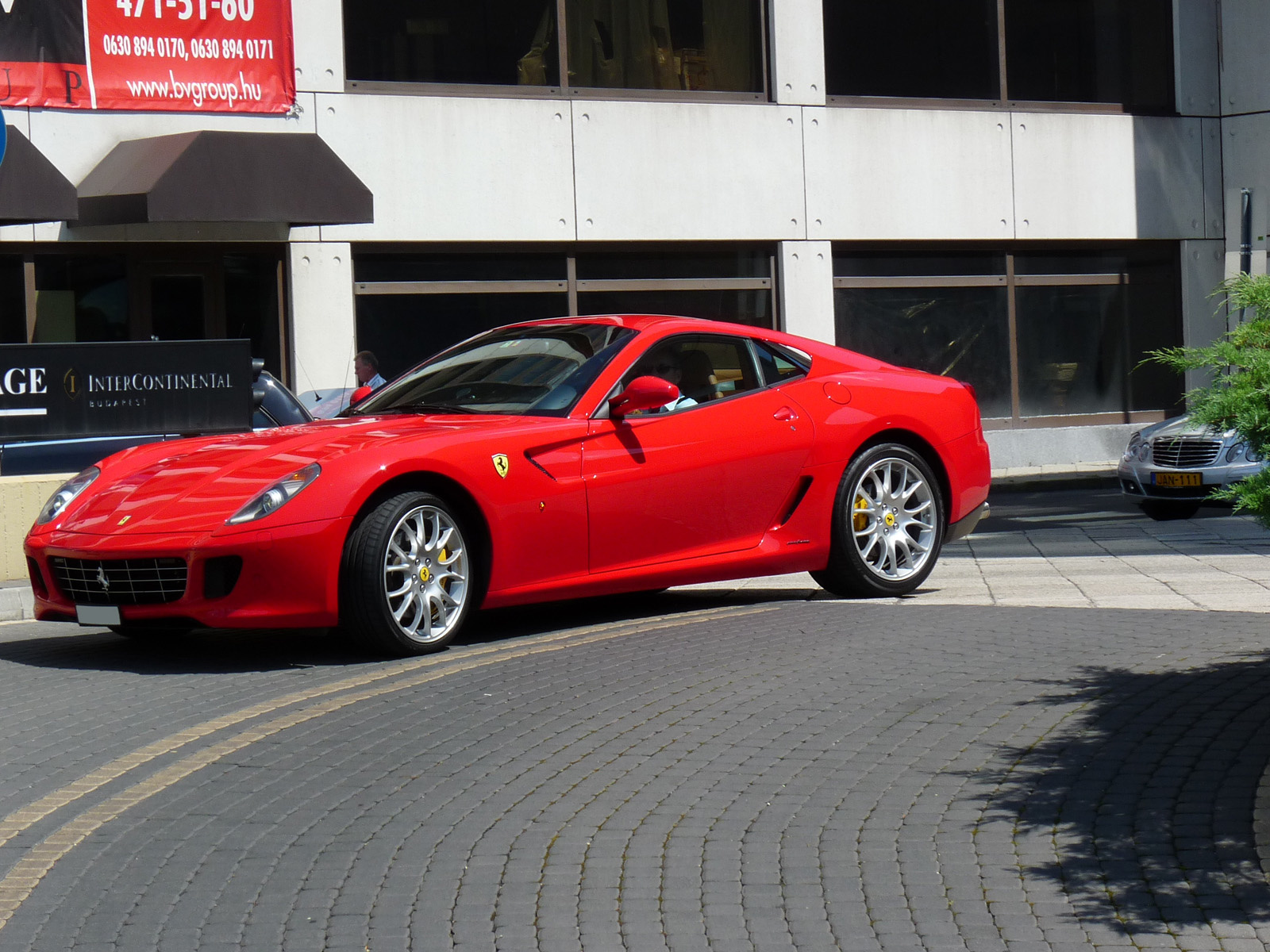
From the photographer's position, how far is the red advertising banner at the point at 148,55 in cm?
1741

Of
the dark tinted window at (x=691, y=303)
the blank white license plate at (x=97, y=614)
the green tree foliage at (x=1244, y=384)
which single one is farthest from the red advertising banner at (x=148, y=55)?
the green tree foliage at (x=1244, y=384)

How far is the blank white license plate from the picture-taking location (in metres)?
7.52

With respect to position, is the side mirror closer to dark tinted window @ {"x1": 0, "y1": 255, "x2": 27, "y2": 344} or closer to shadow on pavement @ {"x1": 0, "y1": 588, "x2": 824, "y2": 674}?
shadow on pavement @ {"x1": 0, "y1": 588, "x2": 824, "y2": 674}

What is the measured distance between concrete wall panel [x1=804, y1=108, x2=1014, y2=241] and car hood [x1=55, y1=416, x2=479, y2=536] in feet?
44.3

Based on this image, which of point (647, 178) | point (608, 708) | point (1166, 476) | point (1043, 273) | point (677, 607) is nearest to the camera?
point (608, 708)

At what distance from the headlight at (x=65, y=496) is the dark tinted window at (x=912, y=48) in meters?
14.6

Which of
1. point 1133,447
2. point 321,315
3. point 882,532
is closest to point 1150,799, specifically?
point 882,532

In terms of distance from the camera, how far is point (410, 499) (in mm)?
7570

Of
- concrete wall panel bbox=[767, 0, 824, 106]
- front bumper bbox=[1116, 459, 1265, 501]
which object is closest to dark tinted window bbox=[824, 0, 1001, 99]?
concrete wall panel bbox=[767, 0, 824, 106]

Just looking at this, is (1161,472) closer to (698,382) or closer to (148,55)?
(698,382)

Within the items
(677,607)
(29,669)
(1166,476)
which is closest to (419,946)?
(29,669)

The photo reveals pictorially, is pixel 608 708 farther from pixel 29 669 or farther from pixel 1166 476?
pixel 1166 476

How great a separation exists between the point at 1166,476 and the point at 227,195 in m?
8.71

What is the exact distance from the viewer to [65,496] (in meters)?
8.13
